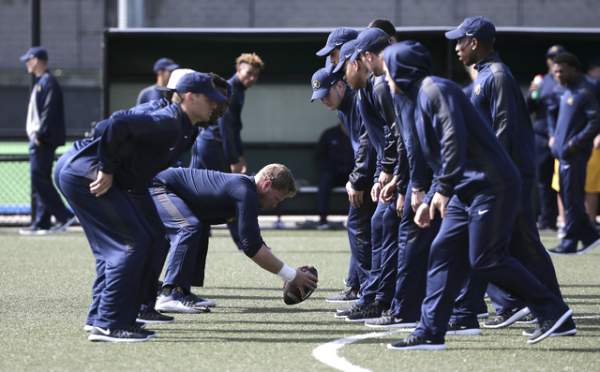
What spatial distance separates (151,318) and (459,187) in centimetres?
245

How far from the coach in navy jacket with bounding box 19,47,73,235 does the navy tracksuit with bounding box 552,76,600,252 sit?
596 centimetres

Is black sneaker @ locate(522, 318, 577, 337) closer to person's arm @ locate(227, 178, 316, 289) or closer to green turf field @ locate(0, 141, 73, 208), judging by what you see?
A: person's arm @ locate(227, 178, 316, 289)

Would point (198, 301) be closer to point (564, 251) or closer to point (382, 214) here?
point (382, 214)

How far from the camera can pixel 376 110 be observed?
8266mm

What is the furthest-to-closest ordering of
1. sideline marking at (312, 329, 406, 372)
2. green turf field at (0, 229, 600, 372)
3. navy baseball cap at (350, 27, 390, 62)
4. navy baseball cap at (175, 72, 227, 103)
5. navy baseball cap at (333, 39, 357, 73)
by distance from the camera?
navy baseball cap at (333, 39, 357, 73) < navy baseball cap at (350, 27, 390, 62) < navy baseball cap at (175, 72, 227, 103) < green turf field at (0, 229, 600, 372) < sideline marking at (312, 329, 406, 372)

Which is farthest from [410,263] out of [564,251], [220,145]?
[564,251]

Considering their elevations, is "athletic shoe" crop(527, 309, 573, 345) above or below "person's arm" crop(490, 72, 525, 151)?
below

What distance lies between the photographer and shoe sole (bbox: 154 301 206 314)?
8.68 meters

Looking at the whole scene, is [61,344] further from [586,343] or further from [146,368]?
[586,343]

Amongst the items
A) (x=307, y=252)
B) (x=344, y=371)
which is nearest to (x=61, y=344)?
(x=344, y=371)

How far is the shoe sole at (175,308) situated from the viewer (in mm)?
8680

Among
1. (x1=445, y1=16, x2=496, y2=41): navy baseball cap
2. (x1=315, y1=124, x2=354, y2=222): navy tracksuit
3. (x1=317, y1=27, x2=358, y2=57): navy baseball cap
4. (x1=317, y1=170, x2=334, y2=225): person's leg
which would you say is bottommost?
(x1=317, y1=170, x2=334, y2=225): person's leg

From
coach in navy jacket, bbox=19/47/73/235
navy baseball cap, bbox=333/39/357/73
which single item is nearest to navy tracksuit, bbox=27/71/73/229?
coach in navy jacket, bbox=19/47/73/235

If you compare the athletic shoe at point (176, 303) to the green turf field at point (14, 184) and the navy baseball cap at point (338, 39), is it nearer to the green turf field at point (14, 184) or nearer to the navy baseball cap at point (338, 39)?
the navy baseball cap at point (338, 39)
